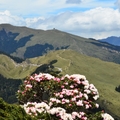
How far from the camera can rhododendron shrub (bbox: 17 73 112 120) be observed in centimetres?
2777

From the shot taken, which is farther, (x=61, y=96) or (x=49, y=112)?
(x=61, y=96)

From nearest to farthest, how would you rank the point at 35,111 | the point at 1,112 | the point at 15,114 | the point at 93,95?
the point at 1,112
the point at 15,114
the point at 35,111
the point at 93,95

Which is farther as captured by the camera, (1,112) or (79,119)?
(79,119)

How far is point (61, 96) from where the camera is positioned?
30391 millimetres

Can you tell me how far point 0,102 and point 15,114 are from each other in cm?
162

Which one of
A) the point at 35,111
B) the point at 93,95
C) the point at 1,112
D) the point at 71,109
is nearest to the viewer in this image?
the point at 1,112

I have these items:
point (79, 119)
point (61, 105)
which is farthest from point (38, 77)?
point (79, 119)

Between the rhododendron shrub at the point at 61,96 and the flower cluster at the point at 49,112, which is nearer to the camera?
the flower cluster at the point at 49,112

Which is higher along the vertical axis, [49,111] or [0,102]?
[0,102]

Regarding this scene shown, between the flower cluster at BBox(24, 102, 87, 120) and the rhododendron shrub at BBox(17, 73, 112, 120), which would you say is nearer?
the flower cluster at BBox(24, 102, 87, 120)

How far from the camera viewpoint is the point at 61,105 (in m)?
29.8

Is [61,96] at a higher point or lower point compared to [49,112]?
higher

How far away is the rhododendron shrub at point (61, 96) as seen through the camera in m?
27.8

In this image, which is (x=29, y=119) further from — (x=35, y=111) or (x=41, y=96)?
(x=41, y=96)
